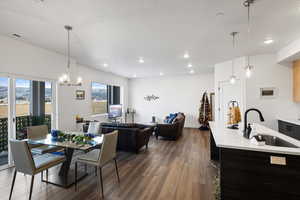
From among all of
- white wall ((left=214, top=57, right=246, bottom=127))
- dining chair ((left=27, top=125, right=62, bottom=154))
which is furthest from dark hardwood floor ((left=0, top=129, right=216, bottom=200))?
white wall ((left=214, top=57, right=246, bottom=127))

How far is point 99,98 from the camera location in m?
7.17

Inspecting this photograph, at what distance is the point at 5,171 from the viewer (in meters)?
3.16

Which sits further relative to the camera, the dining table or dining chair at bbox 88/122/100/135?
dining chair at bbox 88/122/100/135

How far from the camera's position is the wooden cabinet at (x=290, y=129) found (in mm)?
3560

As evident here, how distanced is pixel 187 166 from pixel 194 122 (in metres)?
4.89

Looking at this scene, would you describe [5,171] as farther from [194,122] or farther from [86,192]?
[194,122]

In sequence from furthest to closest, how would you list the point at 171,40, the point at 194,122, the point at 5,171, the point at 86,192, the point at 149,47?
1. the point at 194,122
2. the point at 149,47
3. the point at 171,40
4. the point at 5,171
5. the point at 86,192

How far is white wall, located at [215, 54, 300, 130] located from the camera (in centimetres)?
434

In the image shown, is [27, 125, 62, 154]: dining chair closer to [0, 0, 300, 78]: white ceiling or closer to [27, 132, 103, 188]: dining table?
[27, 132, 103, 188]: dining table

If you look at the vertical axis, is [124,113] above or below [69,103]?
below

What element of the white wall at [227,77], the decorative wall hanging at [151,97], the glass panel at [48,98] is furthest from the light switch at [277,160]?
the decorative wall hanging at [151,97]

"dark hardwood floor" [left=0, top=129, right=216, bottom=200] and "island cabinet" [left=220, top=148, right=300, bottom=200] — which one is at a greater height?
"island cabinet" [left=220, top=148, right=300, bottom=200]

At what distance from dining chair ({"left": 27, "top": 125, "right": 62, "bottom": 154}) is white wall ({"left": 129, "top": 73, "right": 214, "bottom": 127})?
603 cm

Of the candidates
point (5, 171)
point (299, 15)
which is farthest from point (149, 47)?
point (5, 171)
